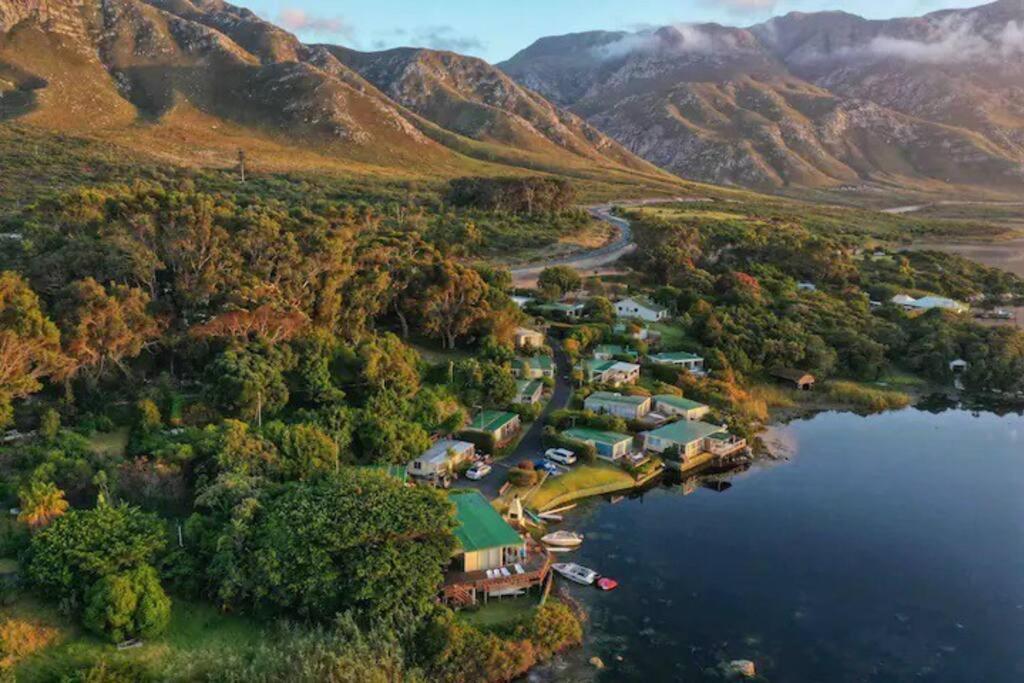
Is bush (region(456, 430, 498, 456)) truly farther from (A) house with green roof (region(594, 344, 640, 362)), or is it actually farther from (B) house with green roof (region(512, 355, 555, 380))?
(A) house with green roof (region(594, 344, 640, 362))

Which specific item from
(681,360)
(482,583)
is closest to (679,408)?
(681,360)

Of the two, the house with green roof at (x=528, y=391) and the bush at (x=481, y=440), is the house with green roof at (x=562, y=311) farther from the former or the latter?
the bush at (x=481, y=440)

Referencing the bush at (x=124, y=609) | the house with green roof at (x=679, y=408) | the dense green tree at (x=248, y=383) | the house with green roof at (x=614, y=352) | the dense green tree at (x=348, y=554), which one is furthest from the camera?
the house with green roof at (x=614, y=352)

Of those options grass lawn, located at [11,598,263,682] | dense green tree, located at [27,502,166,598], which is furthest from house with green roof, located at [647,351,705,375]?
dense green tree, located at [27,502,166,598]

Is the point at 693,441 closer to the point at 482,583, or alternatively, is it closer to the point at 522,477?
the point at 522,477

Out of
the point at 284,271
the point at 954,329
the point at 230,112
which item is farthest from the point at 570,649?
the point at 230,112

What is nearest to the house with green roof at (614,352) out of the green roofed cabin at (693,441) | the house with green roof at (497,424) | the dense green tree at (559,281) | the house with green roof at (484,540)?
the green roofed cabin at (693,441)
